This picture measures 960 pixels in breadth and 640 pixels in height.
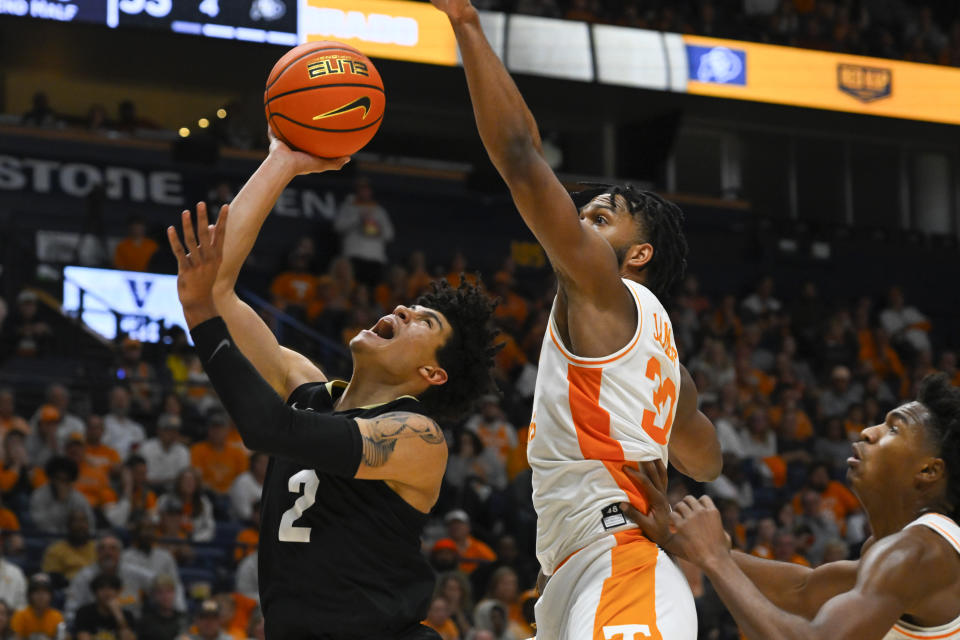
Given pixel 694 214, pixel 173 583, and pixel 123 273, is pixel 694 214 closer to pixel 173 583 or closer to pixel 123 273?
pixel 123 273

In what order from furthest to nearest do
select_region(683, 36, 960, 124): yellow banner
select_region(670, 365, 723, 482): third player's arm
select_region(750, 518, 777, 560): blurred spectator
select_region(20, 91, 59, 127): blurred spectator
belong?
select_region(20, 91, 59, 127): blurred spectator → select_region(683, 36, 960, 124): yellow banner → select_region(750, 518, 777, 560): blurred spectator → select_region(670, 365, 723, 482): third player's arm

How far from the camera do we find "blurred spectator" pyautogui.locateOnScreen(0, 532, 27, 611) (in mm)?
8633

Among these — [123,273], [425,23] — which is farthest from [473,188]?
[123,273]

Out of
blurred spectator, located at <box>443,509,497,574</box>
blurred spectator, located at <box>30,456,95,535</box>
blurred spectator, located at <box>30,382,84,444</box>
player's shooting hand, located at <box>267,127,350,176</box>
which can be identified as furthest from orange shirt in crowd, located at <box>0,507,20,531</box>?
player's shooting hand, located at <box>267,127,350,176</box>

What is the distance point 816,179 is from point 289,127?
58.1ft

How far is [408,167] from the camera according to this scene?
1725 cm

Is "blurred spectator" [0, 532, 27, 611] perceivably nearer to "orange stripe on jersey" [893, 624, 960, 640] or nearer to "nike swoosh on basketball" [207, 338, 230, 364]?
"nike swoosh on basketball" [207, 338, 230, 364]

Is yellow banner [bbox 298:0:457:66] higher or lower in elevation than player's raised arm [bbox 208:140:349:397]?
higher

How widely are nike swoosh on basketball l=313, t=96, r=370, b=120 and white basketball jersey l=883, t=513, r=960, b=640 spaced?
2.03 meters

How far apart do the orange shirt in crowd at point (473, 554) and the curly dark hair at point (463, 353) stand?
19.8 feet

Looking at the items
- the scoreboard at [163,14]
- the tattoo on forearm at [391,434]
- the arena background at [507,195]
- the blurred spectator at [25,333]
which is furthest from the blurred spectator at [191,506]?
the tattoo on forearm at [391,434]

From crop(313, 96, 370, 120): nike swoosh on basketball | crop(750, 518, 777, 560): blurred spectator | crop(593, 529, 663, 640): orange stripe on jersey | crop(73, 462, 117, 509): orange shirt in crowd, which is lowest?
crop(750, 518, 777, 560): blurred spectator

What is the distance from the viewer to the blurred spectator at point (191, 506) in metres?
9.83

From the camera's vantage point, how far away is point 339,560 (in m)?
3.66
